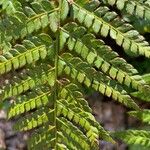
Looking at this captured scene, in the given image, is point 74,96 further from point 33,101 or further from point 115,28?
point 115,28

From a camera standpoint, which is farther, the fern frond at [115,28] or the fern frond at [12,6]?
the fern frond at [12,6]

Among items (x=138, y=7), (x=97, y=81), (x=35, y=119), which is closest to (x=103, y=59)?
(x=97, y=81)

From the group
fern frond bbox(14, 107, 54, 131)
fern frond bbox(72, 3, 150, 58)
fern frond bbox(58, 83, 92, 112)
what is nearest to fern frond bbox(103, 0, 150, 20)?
fern frond bbox(72, 3, 150, 58)

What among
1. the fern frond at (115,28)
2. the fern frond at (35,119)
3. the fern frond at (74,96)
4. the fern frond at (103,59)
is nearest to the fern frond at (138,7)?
the fern frond at (115,28)

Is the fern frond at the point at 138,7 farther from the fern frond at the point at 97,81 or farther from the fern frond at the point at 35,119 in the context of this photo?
the fern frond at the point at 35,119

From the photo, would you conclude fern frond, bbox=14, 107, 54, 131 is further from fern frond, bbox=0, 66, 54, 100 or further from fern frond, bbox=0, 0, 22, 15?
fern frond, bbox=0, 0, 22, 15

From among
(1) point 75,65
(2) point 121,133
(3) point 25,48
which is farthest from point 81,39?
(2) point 121,133

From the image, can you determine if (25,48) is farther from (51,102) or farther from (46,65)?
(51,102)

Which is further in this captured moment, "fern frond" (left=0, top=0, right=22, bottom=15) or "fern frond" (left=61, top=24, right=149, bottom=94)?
"fern frond" (left=0, top=0, right=22, bottom=15)
